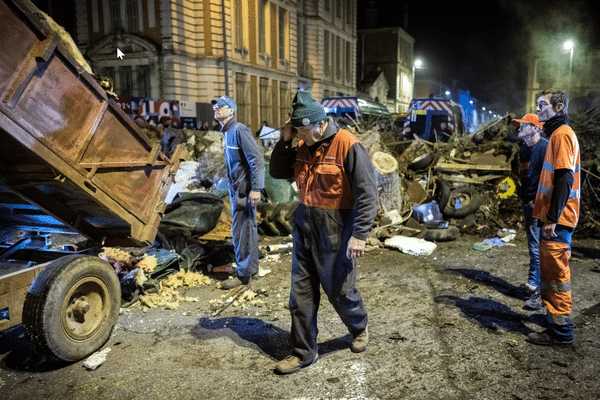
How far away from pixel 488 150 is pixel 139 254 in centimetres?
733

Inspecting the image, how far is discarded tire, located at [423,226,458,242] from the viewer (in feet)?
23.8

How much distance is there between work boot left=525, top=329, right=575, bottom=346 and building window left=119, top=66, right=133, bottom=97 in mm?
24026

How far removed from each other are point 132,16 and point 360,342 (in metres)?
24.5

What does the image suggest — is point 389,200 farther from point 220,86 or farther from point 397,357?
point 220,86

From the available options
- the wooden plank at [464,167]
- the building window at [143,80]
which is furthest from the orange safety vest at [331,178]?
the building window at [143,80]

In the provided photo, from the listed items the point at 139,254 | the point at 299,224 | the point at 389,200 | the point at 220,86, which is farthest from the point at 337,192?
the point at 220,86

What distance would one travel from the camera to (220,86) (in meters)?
24.4

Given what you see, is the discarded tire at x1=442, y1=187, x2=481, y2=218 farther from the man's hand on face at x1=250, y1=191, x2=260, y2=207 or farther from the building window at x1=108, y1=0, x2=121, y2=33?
the building window at x1=108, y1=0, x2=121, y2=33

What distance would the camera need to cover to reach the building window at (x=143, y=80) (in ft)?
75.5

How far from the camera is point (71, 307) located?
3406 millimetres

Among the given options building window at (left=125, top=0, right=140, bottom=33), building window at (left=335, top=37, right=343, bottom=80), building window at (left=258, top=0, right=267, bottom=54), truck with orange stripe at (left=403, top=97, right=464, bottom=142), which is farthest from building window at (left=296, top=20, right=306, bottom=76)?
truck with orange stripe at (left=403, top=97, right=464, bottom=142)

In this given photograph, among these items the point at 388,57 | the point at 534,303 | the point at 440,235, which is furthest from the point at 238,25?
the point at 388,57

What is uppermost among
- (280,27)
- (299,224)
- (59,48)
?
(280,27)

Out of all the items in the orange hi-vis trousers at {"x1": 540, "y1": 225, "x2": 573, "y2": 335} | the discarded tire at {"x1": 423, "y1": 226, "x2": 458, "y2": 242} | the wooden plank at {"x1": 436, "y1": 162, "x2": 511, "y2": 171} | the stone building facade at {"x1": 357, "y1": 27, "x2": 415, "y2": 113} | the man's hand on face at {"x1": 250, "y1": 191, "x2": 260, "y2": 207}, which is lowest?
the discarded tire at {"x1": 423, "y1": 226, "x2": 458, "y2": 242}
